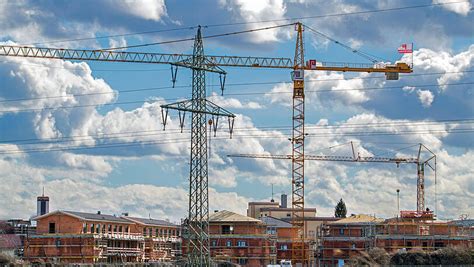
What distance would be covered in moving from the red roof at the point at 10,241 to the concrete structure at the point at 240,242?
34740 mm

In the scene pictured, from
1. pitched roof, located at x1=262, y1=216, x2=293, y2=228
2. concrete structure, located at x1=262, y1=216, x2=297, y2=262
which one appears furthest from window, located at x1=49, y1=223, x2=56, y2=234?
pitched roof, located at x1=262, y1=216, x2=293, y2=228

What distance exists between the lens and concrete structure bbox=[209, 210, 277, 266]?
130375 millimetres

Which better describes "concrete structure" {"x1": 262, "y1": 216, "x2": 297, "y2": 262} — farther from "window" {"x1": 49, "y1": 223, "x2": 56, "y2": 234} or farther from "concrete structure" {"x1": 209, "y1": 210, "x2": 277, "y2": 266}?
"window" {"x1": 49, "y1": 223, "x2": 56, "y2": 234}

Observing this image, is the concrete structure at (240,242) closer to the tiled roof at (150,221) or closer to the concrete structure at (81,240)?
the concrete structure at (81,240)

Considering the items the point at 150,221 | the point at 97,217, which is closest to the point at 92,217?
the point at 97,217

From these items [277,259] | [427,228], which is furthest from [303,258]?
[427,228]

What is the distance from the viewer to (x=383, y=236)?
131 metres

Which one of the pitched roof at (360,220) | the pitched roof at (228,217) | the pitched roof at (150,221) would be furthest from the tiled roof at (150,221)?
the pitched roof at (360,220)

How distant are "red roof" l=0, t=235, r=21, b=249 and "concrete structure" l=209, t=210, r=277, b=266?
3474 centimetres

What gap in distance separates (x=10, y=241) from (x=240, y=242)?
40.8 meters

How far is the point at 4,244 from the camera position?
143 m

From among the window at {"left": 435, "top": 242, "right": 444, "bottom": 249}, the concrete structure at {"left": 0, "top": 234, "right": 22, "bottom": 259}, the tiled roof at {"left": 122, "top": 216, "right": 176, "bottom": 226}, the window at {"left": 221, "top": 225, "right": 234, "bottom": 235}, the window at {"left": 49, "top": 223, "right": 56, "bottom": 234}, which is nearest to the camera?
the window at {"left": 49, "top": 223, "right": 56, "bottom": 234}

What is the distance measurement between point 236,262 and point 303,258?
14371mm

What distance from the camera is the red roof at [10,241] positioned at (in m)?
143
